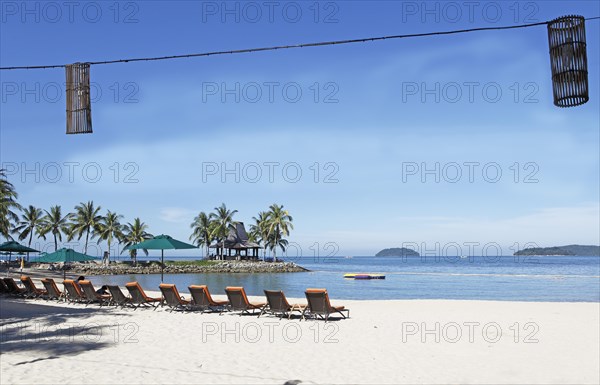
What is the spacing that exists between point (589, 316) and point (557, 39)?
12.2m

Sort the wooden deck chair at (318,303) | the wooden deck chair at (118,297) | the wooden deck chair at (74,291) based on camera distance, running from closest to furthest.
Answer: the wooden deck chair at (318,303) < the wooden deck chair at (118,297) < the wooden deck chair at (74,291)

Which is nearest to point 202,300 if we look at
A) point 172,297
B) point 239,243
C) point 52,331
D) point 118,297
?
point 172,297

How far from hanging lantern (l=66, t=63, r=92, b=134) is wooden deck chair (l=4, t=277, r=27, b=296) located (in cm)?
1307

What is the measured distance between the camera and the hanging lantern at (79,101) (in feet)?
21.9

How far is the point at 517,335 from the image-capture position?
10641 mm

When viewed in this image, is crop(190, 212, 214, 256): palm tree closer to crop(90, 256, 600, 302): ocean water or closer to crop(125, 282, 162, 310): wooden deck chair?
crop(90, 256, 600, 302): ocean water

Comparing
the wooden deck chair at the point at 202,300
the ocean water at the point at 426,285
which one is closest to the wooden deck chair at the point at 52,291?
the wooden deck chair at the point at 202,300

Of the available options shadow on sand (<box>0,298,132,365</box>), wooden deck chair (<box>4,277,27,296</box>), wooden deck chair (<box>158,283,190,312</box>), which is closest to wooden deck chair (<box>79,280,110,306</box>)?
shadow on sand (<box>0,298,132,365</box>)

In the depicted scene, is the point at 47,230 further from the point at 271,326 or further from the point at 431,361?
the point at 431,361

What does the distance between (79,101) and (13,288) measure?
13742 mm

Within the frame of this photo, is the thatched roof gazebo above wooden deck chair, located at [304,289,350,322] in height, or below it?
below

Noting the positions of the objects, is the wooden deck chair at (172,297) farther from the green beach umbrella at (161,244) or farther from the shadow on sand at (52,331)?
the green beach umbrella at (161,244)

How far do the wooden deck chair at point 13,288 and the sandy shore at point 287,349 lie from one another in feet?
12.9

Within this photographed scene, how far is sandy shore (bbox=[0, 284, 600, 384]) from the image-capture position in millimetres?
6871
